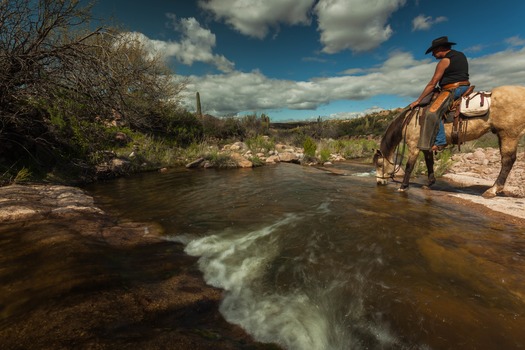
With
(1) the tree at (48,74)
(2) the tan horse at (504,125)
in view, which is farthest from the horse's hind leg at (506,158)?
(1) the tree at (48,74)

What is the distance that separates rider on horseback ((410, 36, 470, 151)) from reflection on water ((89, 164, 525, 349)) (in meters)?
1.47

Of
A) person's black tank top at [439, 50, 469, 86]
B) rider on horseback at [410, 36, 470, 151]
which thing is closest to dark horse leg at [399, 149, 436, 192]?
rider on horseback at [410, 36, 470, 151]

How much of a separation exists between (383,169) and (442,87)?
7.36ft

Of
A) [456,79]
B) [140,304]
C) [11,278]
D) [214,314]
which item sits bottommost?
[214,314]

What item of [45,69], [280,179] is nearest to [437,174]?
[280,179]

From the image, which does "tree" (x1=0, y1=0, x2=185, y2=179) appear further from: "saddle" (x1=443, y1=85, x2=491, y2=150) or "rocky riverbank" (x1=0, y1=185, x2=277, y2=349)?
"saddle" (x1=443, y1=85, x2=491, y2=150)

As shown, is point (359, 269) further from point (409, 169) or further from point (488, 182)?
point (488, 182)

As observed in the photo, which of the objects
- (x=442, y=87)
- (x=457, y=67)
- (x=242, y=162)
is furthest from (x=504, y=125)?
(x=242, y=162)

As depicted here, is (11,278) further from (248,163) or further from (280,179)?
(248,163)

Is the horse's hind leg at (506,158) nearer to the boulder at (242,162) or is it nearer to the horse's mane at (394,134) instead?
the horse's mane at (394,134)

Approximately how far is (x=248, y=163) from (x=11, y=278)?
935cm

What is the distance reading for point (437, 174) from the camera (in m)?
7.77

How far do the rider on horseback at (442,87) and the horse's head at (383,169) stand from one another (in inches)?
48.8

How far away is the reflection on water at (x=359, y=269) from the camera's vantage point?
71.7 inches
